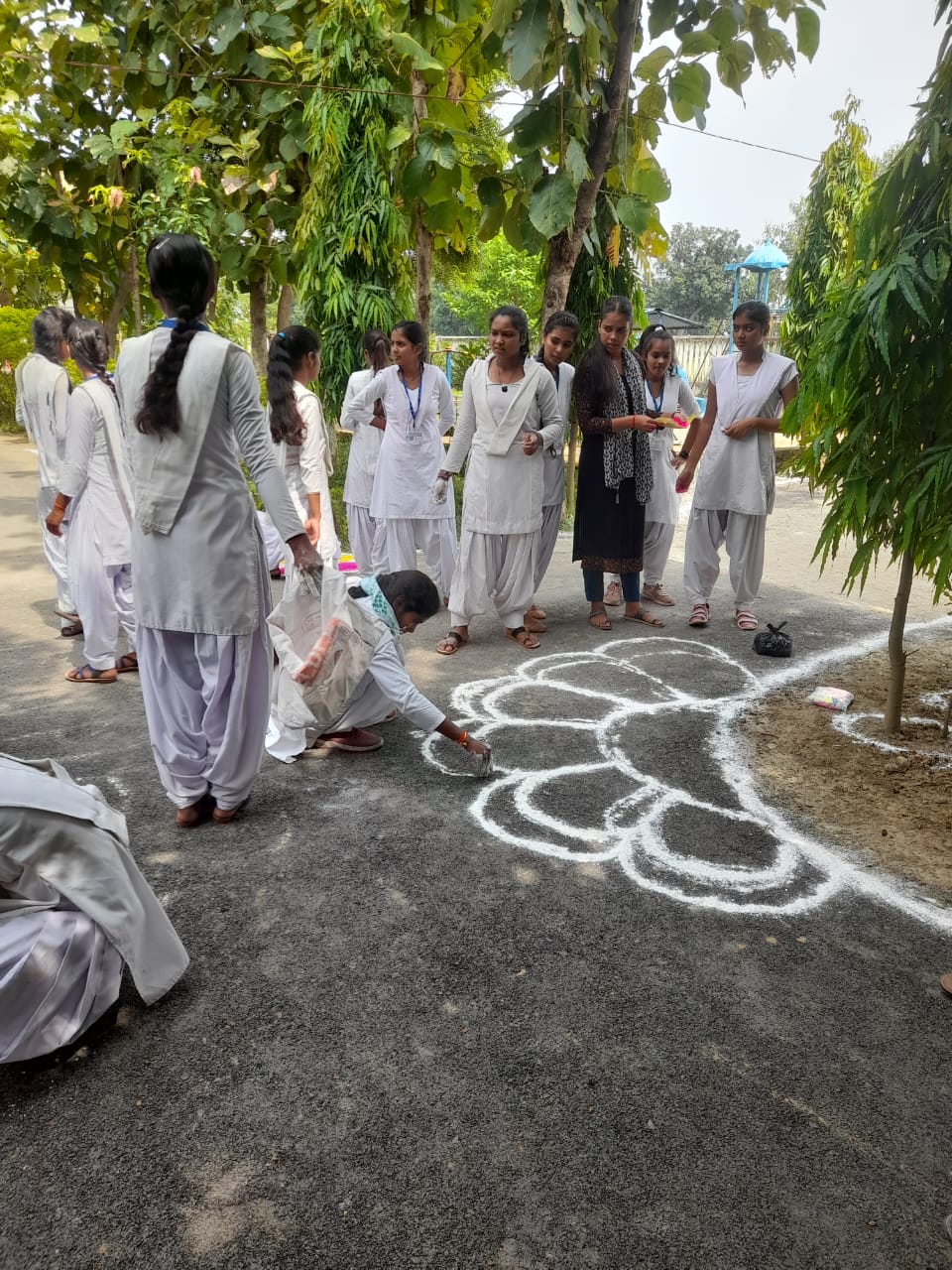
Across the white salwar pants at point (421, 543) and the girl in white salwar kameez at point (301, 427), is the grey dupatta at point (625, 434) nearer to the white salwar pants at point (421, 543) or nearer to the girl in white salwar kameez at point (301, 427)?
the white salwar pants at point (421, 543)

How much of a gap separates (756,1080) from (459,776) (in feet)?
5.86

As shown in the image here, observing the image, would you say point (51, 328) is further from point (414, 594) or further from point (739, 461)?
point (739, 461)

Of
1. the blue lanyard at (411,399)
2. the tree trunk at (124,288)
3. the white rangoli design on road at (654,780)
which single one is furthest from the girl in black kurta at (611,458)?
the tree trunk at (124,288)

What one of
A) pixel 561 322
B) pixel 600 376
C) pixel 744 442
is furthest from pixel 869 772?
pixel 561 322

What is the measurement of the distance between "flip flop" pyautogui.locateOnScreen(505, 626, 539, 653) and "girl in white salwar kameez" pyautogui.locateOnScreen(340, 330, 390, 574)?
1.17 metres

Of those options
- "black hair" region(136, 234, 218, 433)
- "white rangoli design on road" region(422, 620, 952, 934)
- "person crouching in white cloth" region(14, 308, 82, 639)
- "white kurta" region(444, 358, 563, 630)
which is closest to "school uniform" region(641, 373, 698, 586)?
"white kurta" region(444, 358, 563, 630)

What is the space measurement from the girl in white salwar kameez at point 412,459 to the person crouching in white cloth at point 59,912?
11.8 ft

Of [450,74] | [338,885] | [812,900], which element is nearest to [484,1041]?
[338,885]

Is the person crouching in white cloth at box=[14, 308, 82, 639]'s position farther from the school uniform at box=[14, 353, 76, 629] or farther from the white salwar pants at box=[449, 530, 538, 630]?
the white salwar pants at box=[449, 530, 538, 630]

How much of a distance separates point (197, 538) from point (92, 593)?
2.01m

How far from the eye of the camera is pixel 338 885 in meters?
2.87

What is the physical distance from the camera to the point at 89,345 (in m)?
4.50

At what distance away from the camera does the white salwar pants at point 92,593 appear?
4680 millimetres

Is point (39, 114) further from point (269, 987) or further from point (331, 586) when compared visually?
point (269, 987)
